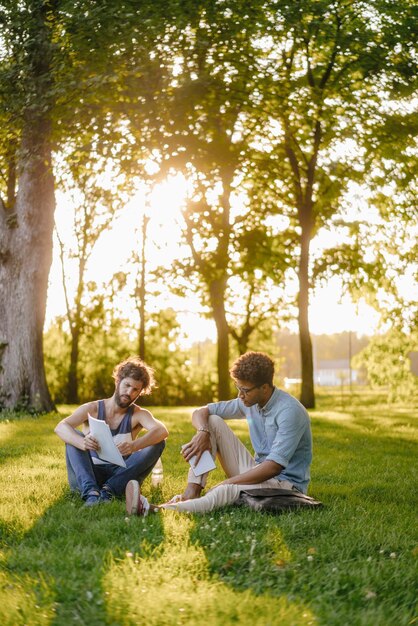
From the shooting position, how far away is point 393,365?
34.9 m

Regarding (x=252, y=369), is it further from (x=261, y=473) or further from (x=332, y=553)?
(x=332, y=553)

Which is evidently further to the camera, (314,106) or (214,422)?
(314,106)

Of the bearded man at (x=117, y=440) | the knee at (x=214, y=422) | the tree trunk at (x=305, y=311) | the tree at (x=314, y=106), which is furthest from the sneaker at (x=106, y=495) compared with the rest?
the tree trunk at (x=305, y=311)

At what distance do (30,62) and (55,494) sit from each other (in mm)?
11201

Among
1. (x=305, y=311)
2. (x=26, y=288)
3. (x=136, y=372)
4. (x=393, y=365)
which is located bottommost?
(x=393, y=365)

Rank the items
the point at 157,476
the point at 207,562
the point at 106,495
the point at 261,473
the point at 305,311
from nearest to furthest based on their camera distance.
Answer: the point at 207,562
the point at 261,473
the point at 106,495
the point at 157,476
the point at 305,311

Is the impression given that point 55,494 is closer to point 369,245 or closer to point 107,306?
point 369,245

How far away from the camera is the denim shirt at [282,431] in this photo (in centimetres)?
721

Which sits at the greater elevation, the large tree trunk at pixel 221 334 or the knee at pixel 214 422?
the large tree trunk at pixel 221 334

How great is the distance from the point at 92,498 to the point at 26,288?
12165 millimetres

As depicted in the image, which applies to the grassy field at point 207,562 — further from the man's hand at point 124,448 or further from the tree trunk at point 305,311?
the tree trunk at point 305,311

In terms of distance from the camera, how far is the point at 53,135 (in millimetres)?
16672

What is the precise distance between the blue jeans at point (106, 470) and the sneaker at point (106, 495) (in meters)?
0.05

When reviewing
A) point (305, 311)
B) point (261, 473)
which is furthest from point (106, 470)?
point (305, 311)
